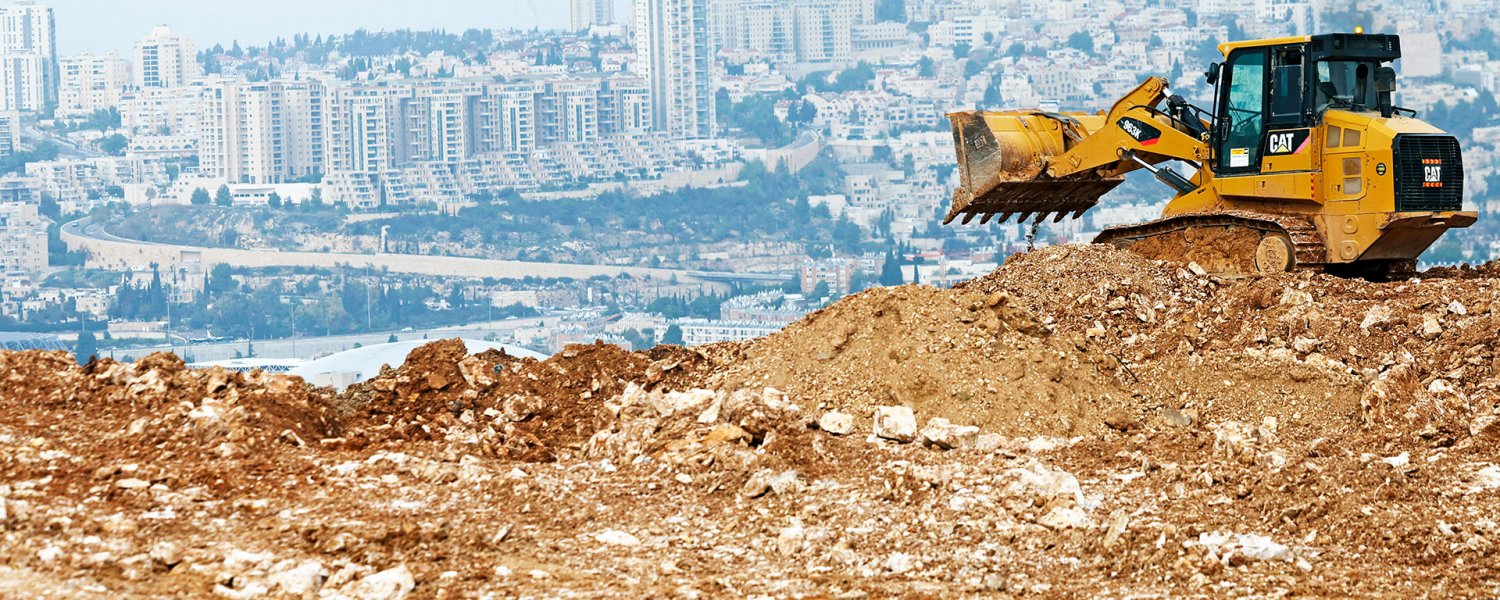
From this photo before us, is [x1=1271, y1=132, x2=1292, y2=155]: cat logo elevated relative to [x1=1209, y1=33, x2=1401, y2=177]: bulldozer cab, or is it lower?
lower

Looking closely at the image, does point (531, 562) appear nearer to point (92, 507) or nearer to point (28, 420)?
point (92, 507)

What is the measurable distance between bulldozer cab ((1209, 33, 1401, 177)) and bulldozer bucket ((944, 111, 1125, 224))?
1465mm

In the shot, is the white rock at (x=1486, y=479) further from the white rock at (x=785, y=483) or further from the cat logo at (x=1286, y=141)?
the cat logo at (x=1286, y=141)

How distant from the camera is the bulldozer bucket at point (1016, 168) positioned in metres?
16.1

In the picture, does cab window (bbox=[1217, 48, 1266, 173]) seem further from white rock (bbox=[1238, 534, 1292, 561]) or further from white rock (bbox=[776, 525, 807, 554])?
white rock (bbox=[776, 525, 807, 554])

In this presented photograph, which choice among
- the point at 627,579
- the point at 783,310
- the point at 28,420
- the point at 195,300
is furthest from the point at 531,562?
the point at 195,300

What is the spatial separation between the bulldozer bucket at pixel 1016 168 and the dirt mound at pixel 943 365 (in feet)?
15.1

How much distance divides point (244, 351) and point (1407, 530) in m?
136

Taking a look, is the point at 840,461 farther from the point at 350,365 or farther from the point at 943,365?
the point at 350,365

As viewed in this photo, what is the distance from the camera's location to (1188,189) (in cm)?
1590

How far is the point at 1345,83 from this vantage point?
14.8 m

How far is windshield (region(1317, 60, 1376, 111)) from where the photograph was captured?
14.8 m

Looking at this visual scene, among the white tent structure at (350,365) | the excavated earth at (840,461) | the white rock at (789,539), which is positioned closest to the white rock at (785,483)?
the excavated earth at (840,461)

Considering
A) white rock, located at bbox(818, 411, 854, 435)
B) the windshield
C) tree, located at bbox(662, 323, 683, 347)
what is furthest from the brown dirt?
tree, located at bbox(662, 323, 683, 347)
